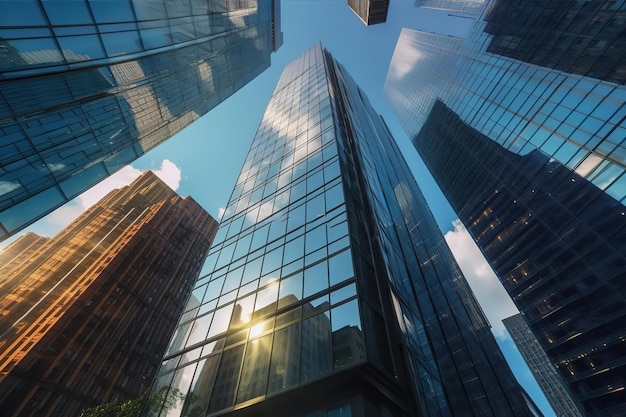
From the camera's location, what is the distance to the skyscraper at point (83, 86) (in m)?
12.5

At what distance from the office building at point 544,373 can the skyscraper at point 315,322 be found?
354 ft

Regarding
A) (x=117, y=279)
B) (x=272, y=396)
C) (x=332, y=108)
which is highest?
(x=117, y=279)

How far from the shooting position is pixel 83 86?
54.4 ft

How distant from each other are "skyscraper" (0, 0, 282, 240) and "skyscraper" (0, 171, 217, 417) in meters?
14.9

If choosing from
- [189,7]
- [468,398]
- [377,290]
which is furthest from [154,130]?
[468,398]

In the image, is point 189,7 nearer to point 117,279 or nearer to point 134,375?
point 117,279

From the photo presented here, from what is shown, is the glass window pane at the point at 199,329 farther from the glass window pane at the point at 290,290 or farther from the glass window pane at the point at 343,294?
the glass window pane at the point at 343,294

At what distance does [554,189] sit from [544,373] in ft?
365

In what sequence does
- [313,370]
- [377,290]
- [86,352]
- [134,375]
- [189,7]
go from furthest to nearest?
[134,375] → [86,352] → [189,7] → [377,290] → [313,370]

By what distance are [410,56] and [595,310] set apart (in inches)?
3918

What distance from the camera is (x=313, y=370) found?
9.66 m

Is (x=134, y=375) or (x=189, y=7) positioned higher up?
(x=189, y=7)

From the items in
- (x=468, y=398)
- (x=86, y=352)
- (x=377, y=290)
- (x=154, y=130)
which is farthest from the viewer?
(x=86, y=352)

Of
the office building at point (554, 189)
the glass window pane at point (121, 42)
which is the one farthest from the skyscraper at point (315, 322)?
the office building at point (554, 189)
